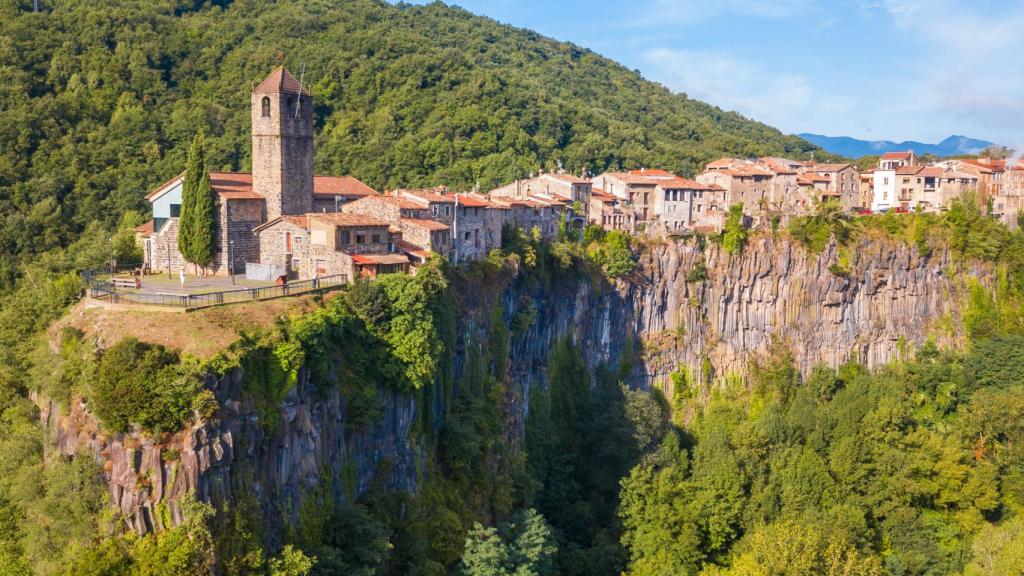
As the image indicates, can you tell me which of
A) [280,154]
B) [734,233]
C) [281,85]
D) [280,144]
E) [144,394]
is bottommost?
[144,394]

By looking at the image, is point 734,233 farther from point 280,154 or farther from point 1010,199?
point 280,154

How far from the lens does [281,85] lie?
50.0 metres

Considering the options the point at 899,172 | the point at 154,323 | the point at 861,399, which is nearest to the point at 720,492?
the point at 861,399

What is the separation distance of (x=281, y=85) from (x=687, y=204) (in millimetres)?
39815

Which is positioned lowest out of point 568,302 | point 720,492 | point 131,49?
point 720,492

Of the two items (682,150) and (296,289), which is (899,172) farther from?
(296,289)

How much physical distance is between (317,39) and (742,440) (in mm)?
66588

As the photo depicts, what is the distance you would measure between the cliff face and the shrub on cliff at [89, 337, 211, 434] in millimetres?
548

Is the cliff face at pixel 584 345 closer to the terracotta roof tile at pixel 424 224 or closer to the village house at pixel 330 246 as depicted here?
the terracotta roof tile at pixel 424 224

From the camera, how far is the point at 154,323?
3259cm

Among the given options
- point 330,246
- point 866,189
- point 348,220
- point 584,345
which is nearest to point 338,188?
point 348,220

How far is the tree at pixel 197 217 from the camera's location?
156 feet

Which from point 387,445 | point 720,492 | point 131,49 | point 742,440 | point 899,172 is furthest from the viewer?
point 899,172

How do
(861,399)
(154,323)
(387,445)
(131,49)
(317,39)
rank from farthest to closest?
1. (317,39)
2. (131,49)
3. (861,399)
4. (387,445)
5. (154,323)
